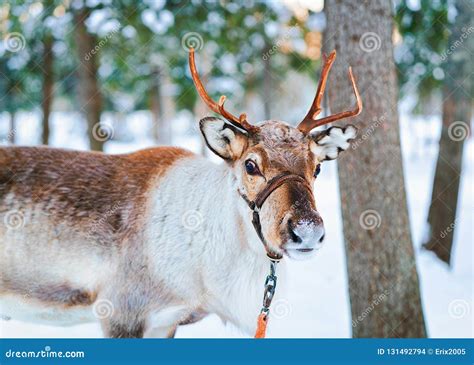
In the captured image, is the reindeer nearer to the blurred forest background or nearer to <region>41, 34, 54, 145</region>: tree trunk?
the blurred forest background

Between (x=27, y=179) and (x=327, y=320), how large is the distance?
10.8 ft

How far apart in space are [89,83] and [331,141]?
6016mm

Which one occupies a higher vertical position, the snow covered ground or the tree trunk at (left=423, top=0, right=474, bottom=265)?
the tree trunk at (left=423, top=0, right=474, bottom=265)

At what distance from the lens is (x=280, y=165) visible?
311 centimetres

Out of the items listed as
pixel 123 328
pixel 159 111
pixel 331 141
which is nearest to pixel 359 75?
pixel 331 141

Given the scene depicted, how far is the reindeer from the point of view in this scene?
11.1 feet

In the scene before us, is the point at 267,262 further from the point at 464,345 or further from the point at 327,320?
the point at 327,320

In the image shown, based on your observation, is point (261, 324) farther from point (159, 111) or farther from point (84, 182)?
point (159, 111)

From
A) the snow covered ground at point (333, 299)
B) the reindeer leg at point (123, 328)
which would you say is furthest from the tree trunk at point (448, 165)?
the reindeer leg at point (123, 328)

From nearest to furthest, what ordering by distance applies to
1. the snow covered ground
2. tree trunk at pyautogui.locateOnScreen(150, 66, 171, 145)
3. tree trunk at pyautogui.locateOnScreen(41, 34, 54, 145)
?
1. the snow covered ground
2. tree trunk at pyautogui.locateOnScreen(41, 34, 54, 145)
3. tree trunk at pyautogui.locateOnScreen(150, 66, 171, 145)

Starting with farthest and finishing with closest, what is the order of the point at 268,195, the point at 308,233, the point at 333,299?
the point at 333,299 < the point at 268,195 < the point at 308,233

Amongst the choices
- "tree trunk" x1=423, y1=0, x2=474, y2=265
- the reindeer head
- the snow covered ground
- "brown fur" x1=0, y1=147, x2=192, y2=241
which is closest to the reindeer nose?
the reindeer head

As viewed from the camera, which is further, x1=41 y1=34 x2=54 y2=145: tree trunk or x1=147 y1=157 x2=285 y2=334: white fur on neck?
x1=41 y1=34 x2=54 y2=145: tree trunk

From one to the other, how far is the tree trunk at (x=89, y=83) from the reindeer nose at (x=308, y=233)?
5976 mm
